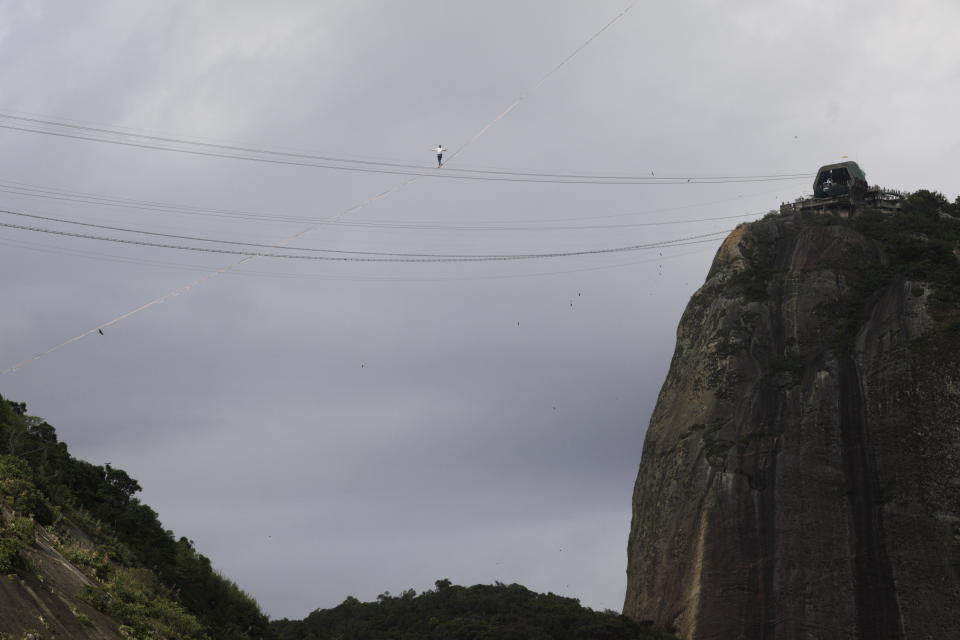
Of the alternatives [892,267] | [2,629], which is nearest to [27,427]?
[2,629]

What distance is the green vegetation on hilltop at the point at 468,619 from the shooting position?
8325 cm

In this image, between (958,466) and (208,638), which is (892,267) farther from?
(208,638)

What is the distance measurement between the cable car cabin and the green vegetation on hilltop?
4109 centimetres

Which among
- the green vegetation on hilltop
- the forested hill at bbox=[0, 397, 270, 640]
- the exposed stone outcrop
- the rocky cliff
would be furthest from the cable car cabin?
the exposed stone outcrop

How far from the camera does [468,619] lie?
9388 cm

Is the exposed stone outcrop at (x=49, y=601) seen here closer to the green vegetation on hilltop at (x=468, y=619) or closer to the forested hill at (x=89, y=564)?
the forested hill at (x=89, y=564)

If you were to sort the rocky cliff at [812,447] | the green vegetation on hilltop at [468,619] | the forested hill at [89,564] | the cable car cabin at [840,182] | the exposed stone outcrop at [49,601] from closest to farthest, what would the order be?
the exposed stone outcrop at [49,601] < the forested hill at [89,564] < the rocky cliff at [812,447] < the green vegetation on hilltop at [468,619] < the cable car cabin at [840,182]

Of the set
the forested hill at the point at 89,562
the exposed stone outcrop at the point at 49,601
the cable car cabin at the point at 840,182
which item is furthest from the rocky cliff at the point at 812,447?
the exposed stone outcrop at the point at 49,601

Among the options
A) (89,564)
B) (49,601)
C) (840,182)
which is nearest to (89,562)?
(89,564)

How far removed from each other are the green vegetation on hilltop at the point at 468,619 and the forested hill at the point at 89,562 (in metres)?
33.7

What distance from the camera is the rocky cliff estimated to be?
212 feet

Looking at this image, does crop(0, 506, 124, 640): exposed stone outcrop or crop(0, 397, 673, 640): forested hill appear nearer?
crop(0, 506, 124, 640): exposed stone outcrop

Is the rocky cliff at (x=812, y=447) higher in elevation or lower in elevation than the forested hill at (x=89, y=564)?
higher

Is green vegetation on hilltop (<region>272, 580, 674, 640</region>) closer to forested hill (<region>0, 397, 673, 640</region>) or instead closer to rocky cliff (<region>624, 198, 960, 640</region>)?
rocky cliff (<region>624, 198, 960, 640</region>)
